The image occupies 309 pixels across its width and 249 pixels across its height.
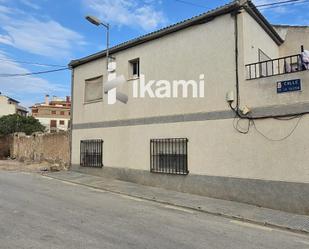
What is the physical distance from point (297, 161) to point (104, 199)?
554cm

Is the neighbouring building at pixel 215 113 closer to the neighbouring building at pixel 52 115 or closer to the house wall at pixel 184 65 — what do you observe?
the house wall at pixel 184 65

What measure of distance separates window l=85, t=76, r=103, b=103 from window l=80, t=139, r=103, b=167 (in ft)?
6.49

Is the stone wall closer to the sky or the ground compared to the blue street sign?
closer to the ground

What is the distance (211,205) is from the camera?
9891mm

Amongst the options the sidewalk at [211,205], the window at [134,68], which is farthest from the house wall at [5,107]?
the window at [134,68]

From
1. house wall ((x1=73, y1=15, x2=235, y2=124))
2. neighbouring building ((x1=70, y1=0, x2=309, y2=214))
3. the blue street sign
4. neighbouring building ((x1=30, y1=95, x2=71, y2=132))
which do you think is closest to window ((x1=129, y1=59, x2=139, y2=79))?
neighbouring building ((x1=70, y1=0, x2=309, y2=214))

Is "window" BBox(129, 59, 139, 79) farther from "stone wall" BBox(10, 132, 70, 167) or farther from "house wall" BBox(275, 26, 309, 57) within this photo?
"stone wall" BBox(10, 132, 70, 167)

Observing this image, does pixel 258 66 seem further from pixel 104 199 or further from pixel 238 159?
pixel 104 199

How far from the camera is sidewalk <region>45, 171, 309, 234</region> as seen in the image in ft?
27.0

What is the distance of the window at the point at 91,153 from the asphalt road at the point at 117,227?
5.09 m

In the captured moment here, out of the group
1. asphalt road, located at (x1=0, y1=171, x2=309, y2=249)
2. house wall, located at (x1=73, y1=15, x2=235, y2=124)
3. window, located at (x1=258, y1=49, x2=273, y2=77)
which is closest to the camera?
asphalt road, located at (x1=0, y1=171, x2=309, y2=249)

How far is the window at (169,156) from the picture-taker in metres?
12.0

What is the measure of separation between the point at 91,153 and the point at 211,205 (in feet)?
25.2

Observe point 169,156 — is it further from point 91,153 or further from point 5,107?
point 5,107
